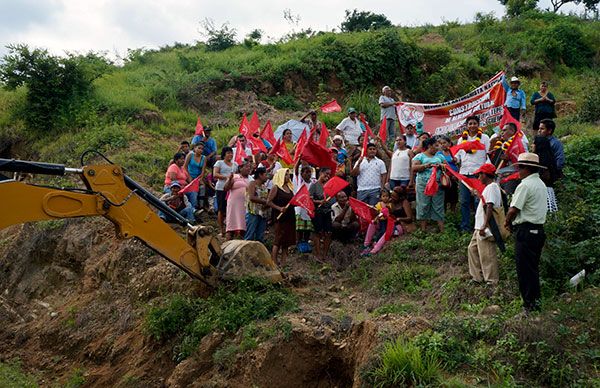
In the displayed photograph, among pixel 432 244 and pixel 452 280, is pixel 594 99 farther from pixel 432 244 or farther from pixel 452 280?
pixel 452 280

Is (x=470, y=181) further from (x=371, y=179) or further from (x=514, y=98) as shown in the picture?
(x=514, y=98)

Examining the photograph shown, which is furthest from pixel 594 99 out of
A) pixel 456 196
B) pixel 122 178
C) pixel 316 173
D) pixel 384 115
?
pixel 122 178

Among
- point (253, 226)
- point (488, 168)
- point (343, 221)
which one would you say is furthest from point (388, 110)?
point (488, 168)

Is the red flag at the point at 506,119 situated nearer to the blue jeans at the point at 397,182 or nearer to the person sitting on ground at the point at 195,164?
the blue jeans at the point at 397,182

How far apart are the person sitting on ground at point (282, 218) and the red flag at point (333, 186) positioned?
706 millimetres

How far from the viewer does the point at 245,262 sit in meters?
10.4

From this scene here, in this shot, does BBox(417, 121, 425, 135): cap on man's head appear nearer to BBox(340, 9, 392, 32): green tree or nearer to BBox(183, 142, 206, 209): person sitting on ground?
BBox(183, 142, 206, 209): person sitting on ground

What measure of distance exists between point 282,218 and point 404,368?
17.2 feet

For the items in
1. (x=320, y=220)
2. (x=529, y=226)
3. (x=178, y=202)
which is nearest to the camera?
(x=529, y=226)

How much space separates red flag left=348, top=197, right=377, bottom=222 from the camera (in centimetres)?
1241

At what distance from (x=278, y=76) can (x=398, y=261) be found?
14.3 meters

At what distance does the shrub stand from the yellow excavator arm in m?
3.46

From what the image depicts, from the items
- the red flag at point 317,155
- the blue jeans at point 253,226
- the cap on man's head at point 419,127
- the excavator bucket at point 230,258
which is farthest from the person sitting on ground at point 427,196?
the cap on man's head at point 419,127

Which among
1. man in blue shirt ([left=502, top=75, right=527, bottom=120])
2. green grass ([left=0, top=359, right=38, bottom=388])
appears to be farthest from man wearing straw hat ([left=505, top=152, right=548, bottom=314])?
green grass ([left=0, top=359, right=38, bottom=388])
